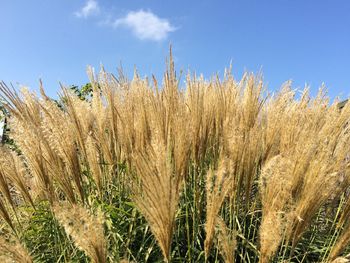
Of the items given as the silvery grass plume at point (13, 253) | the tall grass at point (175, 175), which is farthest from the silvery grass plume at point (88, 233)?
the silvery grass plume at point (13, 253)

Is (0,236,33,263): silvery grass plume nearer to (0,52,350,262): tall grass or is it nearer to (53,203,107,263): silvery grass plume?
(0,52,350,262): tall grass

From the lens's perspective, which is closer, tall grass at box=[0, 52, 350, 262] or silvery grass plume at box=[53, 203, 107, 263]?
silvery grass plume at box=[53, 203, 107, 263]

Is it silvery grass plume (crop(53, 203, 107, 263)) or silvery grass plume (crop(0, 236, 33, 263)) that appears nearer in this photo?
silvery grass plume (crop(53, 203, 107, 263))

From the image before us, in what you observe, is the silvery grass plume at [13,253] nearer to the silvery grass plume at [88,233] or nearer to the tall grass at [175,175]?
the tall grass at [175,175]

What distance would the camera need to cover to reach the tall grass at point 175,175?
1.83 metres

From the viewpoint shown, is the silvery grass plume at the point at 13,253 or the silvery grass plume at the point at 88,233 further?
the silvery grass plume at the point at 13,253

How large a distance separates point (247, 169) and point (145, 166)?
0.99m

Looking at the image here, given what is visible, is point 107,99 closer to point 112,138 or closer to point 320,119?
point 112,138

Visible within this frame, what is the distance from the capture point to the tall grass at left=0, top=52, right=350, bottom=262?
1834 millimetres

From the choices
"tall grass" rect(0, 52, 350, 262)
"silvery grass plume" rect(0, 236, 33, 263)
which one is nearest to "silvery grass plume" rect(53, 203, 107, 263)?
"tall grass" rect(0, 52, 350, 262)

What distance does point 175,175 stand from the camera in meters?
2.20

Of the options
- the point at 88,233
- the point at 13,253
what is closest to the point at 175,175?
the point at 88,233

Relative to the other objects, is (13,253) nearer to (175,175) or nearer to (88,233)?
(88,233)

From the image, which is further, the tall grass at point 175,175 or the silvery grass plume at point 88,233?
the tall grass at point 175,175
